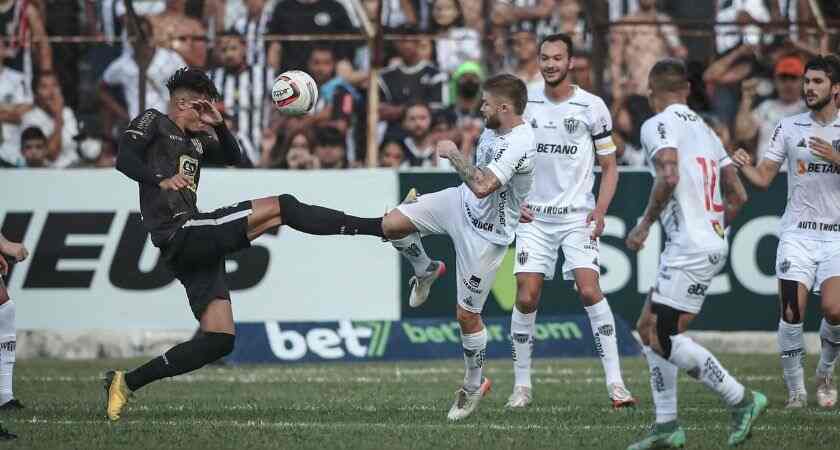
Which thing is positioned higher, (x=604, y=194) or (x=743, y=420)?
(x=604, y=194)

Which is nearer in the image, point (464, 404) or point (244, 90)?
point (464, 404)

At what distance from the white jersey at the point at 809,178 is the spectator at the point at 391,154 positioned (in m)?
5.55

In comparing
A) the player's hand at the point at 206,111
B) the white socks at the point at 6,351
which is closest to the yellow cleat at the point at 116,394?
the white socks at the point at 6,351

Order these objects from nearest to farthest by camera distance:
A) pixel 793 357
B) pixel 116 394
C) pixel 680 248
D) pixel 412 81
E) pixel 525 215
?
pixel 680 248 < pixel 116 394 < pixel 525 215 < pixel 793 357 < pixel 412 81

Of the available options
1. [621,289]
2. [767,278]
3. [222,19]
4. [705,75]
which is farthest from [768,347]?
[222,19]

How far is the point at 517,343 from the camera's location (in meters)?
11.0

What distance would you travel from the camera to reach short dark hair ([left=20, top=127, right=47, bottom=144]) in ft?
49.9

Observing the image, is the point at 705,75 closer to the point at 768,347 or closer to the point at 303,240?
the point at 768,347

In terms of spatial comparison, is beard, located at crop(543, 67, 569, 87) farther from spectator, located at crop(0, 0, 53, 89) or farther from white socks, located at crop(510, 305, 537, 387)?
spectator, located at crop(0, 0, 53, 89)

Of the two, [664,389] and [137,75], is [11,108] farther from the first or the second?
[664,389]

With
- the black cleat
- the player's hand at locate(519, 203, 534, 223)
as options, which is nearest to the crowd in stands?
the player's hand at locate(519, 203, 534, 223)

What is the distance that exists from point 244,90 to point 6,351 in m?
6.10

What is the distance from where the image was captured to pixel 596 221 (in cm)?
1099

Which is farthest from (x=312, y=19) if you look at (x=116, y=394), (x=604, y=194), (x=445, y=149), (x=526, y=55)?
(x=116, y=394)
